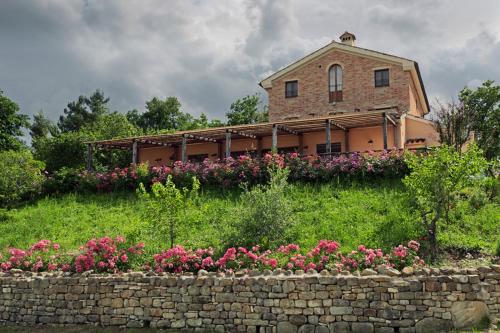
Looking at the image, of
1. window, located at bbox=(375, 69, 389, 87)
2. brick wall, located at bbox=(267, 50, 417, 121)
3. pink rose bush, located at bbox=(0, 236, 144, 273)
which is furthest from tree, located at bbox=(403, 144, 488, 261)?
window, located at bbox=(375, 69, 389, 87)

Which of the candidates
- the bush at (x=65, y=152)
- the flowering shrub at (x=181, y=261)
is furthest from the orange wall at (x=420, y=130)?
the bush at (x=65, y=152)

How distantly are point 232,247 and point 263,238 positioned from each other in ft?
2.82

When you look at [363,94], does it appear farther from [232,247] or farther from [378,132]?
[232,247]

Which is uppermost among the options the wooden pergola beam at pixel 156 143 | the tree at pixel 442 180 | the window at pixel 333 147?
the wooden pergola beam at pixel 156 143

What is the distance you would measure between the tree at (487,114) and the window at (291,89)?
8.91m

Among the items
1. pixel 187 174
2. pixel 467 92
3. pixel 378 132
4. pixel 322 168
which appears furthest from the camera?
pixel 467 92

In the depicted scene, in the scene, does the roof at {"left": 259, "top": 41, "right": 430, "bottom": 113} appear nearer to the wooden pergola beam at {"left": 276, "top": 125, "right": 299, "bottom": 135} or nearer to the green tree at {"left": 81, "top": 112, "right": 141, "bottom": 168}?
the wooden pergola beam at {"left": 276, "top": 125, "right": 299, "bottom": 135}

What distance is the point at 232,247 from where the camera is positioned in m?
12.7

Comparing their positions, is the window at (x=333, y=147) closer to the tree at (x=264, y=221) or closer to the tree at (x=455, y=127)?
the tree at (x=455, y=127)

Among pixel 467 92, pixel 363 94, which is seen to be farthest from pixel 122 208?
pixel 467 92

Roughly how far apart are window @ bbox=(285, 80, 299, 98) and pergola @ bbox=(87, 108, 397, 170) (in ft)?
12.4

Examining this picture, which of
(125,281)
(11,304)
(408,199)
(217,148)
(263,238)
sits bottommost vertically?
(11,304)

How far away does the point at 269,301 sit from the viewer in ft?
34.5

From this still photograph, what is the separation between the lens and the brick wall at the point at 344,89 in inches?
1037
